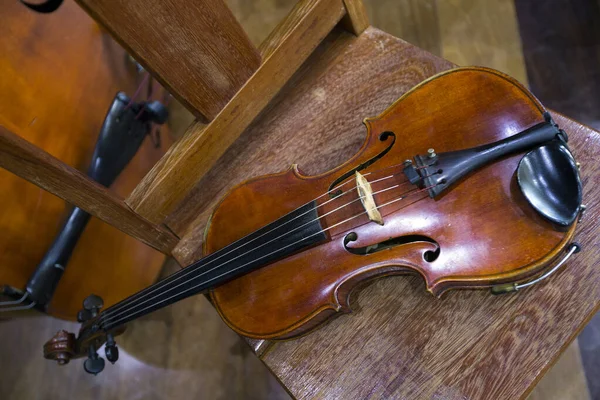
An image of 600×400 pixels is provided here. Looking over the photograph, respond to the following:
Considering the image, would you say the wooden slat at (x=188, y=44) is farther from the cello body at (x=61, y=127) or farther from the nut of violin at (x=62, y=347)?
the nut of violin at (x=62, y=347)

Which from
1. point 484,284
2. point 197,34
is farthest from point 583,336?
point 197,34

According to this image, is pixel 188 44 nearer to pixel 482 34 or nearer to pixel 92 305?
pixel 92 305

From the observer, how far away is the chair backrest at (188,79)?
75 cm

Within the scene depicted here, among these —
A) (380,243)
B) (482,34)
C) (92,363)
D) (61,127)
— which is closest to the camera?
(380,243)

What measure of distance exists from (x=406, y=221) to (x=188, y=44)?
1.68ft

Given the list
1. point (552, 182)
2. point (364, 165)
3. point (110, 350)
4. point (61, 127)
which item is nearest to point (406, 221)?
point (364, 165)

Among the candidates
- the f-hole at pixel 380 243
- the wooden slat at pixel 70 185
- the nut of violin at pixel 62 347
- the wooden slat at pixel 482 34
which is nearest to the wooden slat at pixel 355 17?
the f-hole at pixel 380 243

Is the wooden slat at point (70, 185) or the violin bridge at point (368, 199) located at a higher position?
the wooden slat at point (70, 185)

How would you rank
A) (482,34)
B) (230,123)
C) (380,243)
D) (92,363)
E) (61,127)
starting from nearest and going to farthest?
1. (380,243)
2. (230,123)
3. (92,363)
4. (61,127)
5. (482,34)

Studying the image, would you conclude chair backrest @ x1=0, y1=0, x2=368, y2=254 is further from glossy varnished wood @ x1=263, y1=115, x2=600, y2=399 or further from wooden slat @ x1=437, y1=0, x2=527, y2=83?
wooden slat @ x1=437, y1=0, x2=527, y2=83

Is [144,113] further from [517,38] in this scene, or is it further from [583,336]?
[583,336]

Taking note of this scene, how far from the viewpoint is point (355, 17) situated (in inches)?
42.1

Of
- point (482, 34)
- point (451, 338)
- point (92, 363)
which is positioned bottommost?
point (482, 34)

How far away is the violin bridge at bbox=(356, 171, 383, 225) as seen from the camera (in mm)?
838
